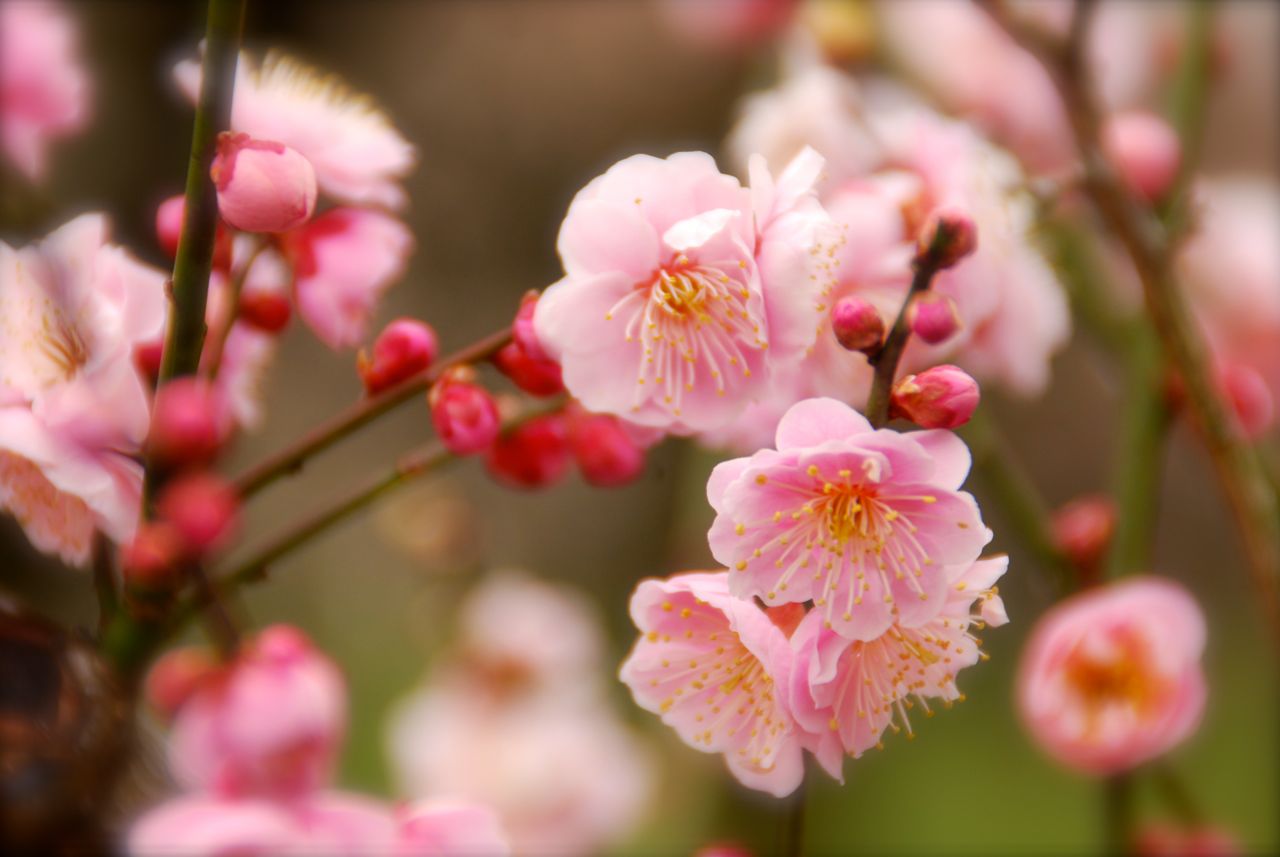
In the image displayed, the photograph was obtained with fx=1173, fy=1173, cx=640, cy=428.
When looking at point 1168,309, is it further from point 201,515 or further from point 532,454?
point 201,515

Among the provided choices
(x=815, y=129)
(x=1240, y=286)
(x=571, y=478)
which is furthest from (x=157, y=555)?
(x=571, y=478)

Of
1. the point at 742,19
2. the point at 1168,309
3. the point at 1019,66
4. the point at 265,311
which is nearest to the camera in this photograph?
the point at 265,311

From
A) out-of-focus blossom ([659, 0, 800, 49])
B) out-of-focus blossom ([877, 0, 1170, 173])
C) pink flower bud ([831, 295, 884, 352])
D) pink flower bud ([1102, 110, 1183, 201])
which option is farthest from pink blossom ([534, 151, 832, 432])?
out-of-focus blossom ([659, 0, 800, 49])

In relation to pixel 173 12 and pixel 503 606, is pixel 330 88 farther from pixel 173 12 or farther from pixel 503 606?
pixel 173 12

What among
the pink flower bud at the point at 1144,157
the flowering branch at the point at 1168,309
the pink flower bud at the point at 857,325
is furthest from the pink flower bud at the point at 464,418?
the pink flower bud at the point at 1144,157

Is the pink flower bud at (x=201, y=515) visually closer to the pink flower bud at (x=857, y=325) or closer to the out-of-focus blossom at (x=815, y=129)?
the pink flower bud at (x=857, y=325)

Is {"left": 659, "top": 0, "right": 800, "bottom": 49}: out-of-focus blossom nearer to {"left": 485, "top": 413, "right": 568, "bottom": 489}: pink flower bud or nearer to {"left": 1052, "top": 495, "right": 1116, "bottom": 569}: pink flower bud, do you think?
{"left": 1052, "top": 495, "right": 1116, "bottom": 569}: pink flower bud
